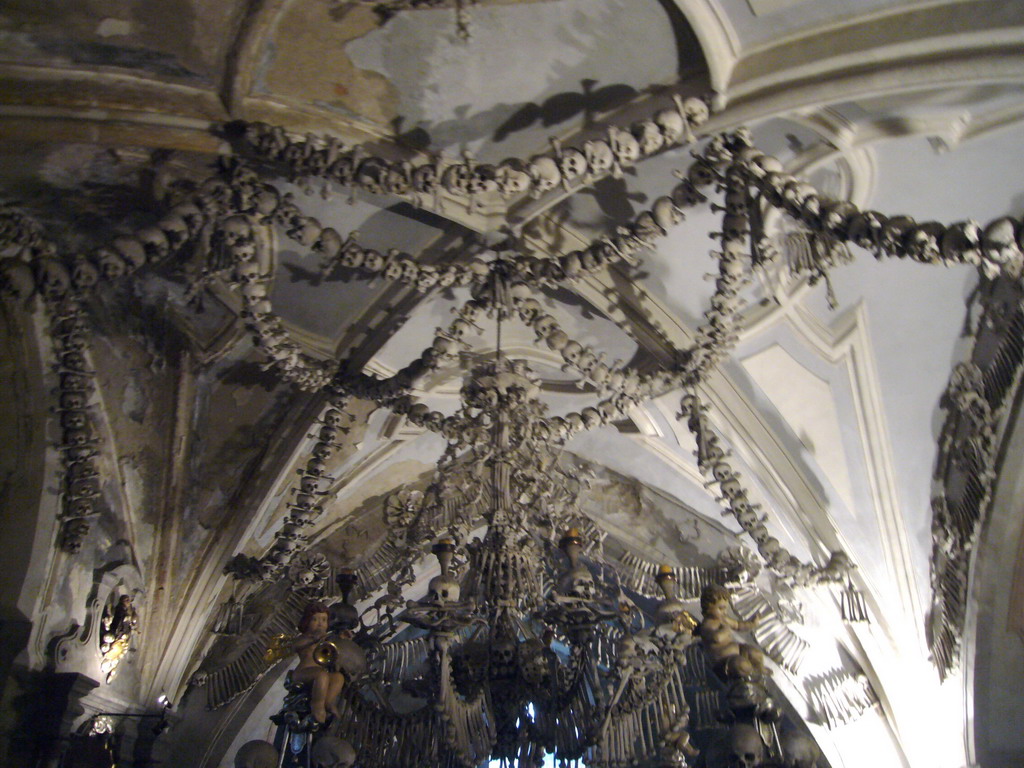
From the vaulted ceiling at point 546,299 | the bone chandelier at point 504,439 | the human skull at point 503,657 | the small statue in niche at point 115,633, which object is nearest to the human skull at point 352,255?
the bone chandelier at point 504,439

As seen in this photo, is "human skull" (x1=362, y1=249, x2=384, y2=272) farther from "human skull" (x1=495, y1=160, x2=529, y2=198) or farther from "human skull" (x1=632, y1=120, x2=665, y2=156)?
"human skull" (x1=632, y1=120, x2=665, y2=156)

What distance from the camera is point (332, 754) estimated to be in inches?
121

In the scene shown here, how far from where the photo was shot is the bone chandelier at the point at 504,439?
319cm

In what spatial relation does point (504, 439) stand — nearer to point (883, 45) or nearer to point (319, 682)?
point (319, 682)

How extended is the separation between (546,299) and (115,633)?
330cm

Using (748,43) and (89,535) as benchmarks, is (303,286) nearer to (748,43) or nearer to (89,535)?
(89,535)

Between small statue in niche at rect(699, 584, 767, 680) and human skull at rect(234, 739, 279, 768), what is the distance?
5.76 feet

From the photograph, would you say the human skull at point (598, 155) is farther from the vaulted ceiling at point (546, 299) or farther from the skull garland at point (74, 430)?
the skull garland at point (74, 430)

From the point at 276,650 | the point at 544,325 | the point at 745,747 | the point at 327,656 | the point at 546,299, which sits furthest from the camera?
the point at 276,650

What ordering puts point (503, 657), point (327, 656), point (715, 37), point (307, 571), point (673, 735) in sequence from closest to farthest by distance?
point (715, 37), point (327, 656), point (503, 657), point (673, 735), point (307, 571)

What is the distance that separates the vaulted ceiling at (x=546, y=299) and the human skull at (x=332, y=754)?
2036 mm

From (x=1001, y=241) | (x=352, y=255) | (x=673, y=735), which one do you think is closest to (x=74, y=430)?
(x=352, y=255)

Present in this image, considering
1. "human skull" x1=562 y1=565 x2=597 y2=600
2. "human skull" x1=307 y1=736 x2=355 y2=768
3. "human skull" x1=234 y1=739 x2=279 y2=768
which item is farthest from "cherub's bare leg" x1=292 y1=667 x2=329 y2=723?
"human skull" x1=562 y1=565 x2=597 y2=600

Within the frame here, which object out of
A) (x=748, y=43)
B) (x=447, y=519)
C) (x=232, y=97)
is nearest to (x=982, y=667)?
(x=447, y=519)
